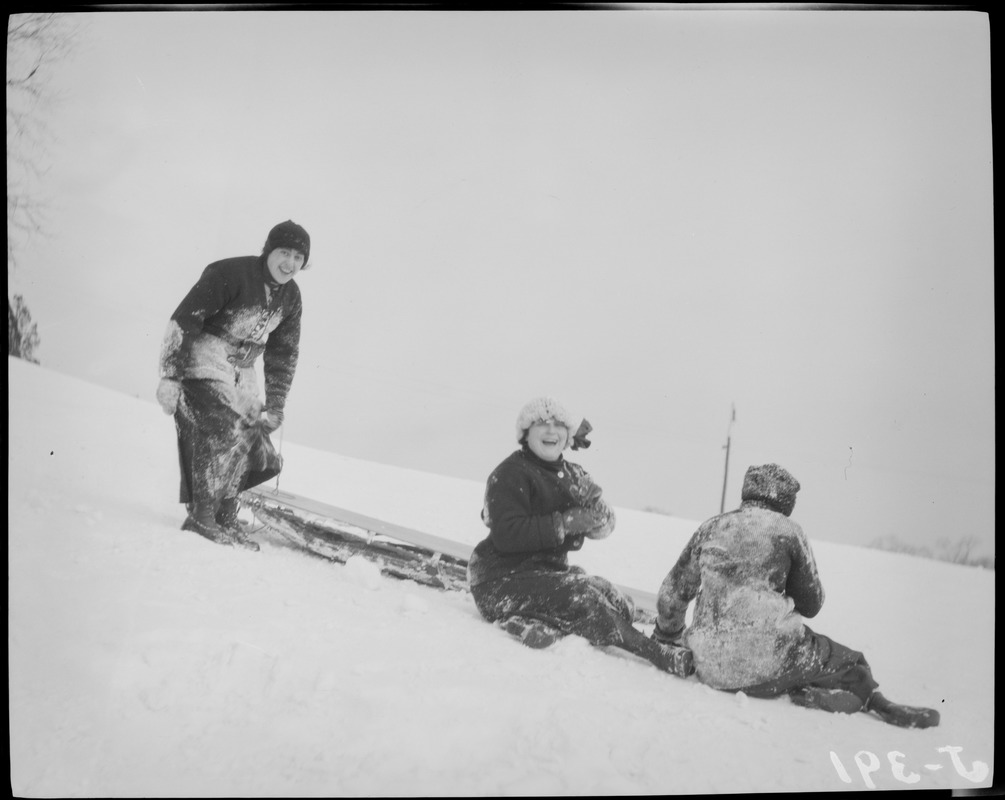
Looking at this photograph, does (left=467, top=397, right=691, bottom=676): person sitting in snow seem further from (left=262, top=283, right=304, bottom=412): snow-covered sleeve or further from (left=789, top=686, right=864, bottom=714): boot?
(left=262, top=283, right=304, bottom=412): snow-covered sleeve

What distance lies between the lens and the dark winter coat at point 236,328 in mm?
2350

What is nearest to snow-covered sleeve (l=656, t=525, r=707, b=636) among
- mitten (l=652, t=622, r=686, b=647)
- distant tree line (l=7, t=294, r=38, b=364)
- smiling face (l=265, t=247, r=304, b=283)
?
mitten (l=652, t=622, r=686, b=647)

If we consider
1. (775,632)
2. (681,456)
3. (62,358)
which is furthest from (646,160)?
(62,358)

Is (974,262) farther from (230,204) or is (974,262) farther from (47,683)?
(47,683)

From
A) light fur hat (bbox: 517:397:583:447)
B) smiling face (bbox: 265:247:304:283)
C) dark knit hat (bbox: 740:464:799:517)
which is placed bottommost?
dark knit hat (bbox: 740:464:799:517)

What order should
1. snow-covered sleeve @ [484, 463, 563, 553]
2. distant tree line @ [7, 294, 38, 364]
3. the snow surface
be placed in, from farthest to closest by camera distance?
distant tree line @ [7, 294, 38, 364]
snow-covered sleeve @ [484, 463, 563, 553]
the snow surface

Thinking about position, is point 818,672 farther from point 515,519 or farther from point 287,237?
point 287,237

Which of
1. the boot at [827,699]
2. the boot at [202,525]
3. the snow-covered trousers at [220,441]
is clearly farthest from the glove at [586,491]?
the boot at [202,525]

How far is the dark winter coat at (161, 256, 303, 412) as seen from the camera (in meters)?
2.35

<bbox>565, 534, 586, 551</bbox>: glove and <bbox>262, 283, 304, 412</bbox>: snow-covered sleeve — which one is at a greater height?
<bbox>262, 283, 304, 412</bbox>: snow-covered sleeve

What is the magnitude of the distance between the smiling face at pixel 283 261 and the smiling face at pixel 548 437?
0.77 m

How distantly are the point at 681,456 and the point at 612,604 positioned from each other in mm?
437

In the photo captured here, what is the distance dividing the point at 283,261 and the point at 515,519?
929 mm

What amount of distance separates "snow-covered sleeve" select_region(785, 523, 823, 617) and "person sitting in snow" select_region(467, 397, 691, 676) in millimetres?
319
